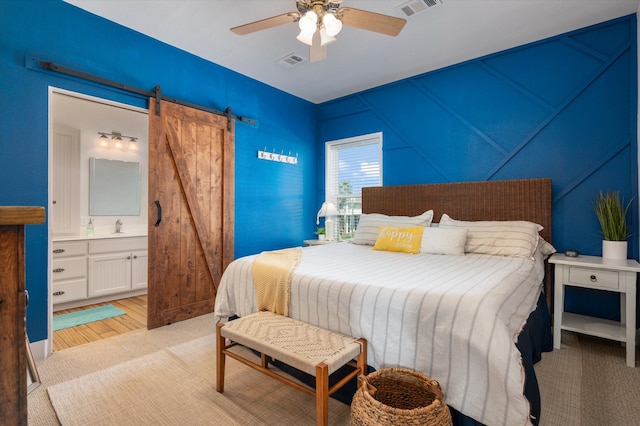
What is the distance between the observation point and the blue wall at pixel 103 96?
90.1 inches

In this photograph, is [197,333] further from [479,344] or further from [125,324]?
[479,344]

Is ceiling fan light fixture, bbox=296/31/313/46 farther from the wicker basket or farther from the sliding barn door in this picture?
the wicker basket

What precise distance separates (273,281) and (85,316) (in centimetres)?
267

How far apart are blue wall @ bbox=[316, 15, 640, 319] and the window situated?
0.46m

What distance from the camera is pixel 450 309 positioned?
1.41m

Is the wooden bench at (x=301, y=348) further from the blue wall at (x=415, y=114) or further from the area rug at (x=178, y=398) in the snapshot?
the blue wall at (x=415, y=114)

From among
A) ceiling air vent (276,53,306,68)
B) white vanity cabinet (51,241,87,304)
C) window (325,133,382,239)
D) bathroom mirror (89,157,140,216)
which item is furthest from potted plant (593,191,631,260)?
bathroom mirror (89,157,140,216)

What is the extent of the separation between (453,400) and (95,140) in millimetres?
5066

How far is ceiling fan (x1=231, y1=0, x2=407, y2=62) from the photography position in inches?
77.5

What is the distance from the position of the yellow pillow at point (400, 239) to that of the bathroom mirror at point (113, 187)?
371 centimetres

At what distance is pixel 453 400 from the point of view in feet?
4.48

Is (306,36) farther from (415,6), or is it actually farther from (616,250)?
(616,250)

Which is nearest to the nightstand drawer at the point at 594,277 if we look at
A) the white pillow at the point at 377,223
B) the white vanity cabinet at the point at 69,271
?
the white pillow at the point at 377,223

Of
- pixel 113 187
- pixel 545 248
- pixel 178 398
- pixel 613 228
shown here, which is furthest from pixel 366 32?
pixel 113 187
